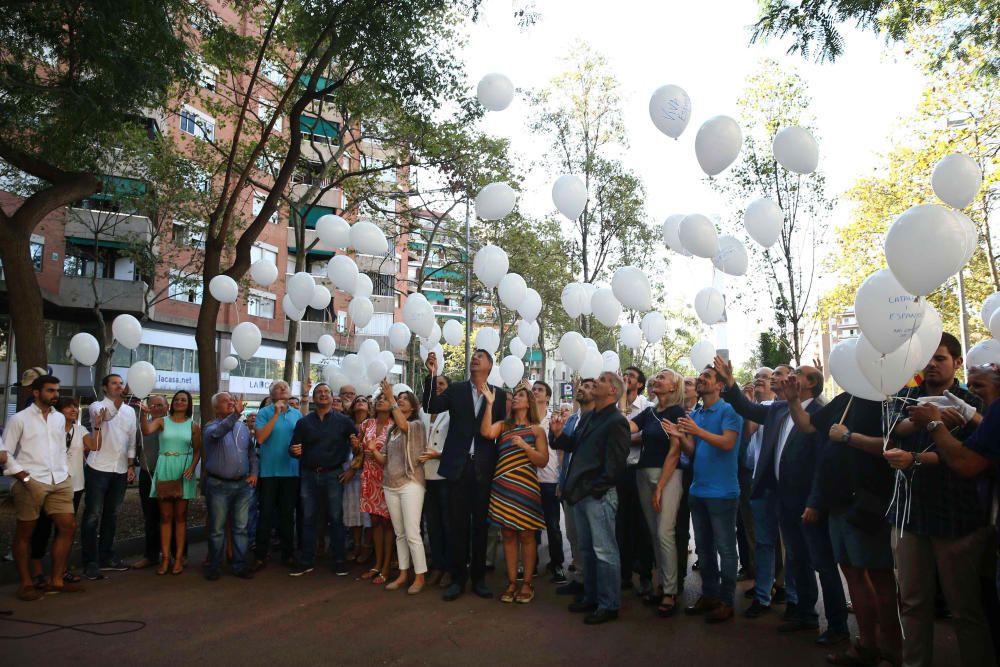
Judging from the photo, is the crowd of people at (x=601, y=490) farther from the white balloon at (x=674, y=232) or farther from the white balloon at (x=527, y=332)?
the white balloon at (x=527, y=332)

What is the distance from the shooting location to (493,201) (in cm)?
870

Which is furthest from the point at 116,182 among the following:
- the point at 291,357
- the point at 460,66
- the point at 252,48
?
the point at 460,66

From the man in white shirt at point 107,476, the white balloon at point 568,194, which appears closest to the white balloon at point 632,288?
the white balloon at point 568,194

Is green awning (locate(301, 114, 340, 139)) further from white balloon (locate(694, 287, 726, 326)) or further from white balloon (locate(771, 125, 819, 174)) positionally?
white balloon (locate(771, 125, 819, 174))

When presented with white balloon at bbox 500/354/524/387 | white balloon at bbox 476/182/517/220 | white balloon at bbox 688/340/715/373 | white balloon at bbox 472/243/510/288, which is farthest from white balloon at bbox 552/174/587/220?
white balloon at bbox 500/354/524/387

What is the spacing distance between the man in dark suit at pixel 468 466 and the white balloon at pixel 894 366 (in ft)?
10.9

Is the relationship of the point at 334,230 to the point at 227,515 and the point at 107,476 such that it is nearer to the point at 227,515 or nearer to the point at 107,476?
the point at 227,515

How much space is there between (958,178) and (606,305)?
4280mm

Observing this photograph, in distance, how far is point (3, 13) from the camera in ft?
26.6

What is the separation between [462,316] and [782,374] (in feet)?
134

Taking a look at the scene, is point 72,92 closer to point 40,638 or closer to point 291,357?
point 40,638

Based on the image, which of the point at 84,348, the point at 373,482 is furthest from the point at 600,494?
the point at 84,348

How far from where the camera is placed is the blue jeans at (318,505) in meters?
7.32

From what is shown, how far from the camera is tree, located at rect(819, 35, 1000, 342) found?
494 inches
